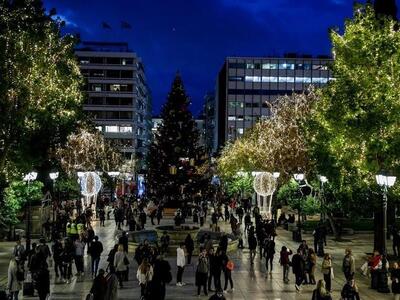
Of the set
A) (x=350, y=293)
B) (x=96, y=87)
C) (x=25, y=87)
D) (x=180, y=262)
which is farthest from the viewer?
(x=96, y=87)

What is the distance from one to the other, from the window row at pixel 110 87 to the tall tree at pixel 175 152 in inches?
2356

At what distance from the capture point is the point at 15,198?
3484 cm

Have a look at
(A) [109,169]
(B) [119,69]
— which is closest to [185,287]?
(A) [109,169]

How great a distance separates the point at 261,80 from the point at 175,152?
73349mm

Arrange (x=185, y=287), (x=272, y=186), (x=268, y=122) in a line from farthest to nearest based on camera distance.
Answer: (x=268, y=122) < (x=272, y=186) < (x=185, y=287)

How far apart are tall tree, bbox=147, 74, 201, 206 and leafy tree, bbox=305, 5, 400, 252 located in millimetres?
33110

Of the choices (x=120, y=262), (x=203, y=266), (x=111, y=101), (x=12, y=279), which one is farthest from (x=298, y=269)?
(x=111, y=101)

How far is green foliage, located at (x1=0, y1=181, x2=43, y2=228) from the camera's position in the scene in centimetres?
3312

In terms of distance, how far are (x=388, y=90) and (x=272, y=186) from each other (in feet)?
76.2

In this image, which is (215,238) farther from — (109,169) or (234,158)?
(109,169)

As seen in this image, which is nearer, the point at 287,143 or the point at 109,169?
the point at 287,143

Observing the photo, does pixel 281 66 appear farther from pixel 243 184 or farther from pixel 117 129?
pixel 243 184

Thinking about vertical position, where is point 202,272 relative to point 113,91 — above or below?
→ below

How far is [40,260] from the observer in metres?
20.2
